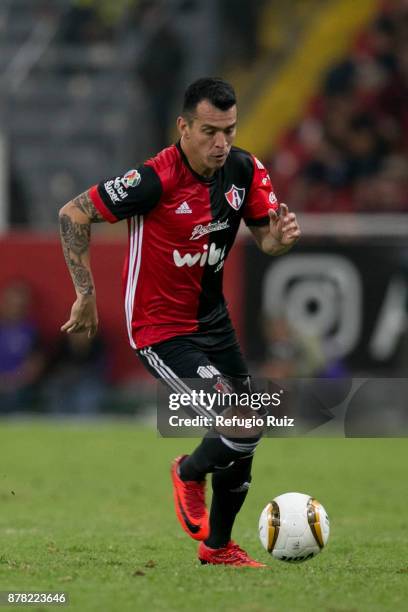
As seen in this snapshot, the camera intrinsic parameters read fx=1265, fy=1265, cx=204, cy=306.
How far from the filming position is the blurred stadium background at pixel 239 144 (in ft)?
54.2

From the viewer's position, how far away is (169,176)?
6828mm

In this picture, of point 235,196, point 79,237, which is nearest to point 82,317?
point 79,237

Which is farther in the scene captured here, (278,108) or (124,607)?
(278,108)

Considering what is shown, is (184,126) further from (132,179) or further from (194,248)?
(194,248)

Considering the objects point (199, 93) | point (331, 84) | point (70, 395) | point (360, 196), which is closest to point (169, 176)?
point (199, 93)

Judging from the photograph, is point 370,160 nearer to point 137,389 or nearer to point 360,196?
point 360,196

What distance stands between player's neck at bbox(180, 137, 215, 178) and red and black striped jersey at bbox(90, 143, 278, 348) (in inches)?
0.9

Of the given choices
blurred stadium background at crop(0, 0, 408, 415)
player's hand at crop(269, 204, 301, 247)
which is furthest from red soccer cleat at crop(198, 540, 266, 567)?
blurred stadium background at crop(0, 0, 408, 415)

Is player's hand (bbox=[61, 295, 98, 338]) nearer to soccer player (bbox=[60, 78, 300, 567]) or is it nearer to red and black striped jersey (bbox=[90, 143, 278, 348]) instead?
soccer player (bbox=[60, 78, 300, 567])

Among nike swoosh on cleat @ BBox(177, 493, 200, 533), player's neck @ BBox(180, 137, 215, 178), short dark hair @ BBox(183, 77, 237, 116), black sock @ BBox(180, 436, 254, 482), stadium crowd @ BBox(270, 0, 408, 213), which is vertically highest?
stadium crowd @ BBox(270, 0, 408, 213)

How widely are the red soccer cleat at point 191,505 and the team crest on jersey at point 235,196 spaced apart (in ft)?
5.39

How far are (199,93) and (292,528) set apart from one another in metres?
2.40

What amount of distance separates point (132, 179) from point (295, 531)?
2.09 m

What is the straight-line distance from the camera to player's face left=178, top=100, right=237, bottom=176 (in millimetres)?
6676
